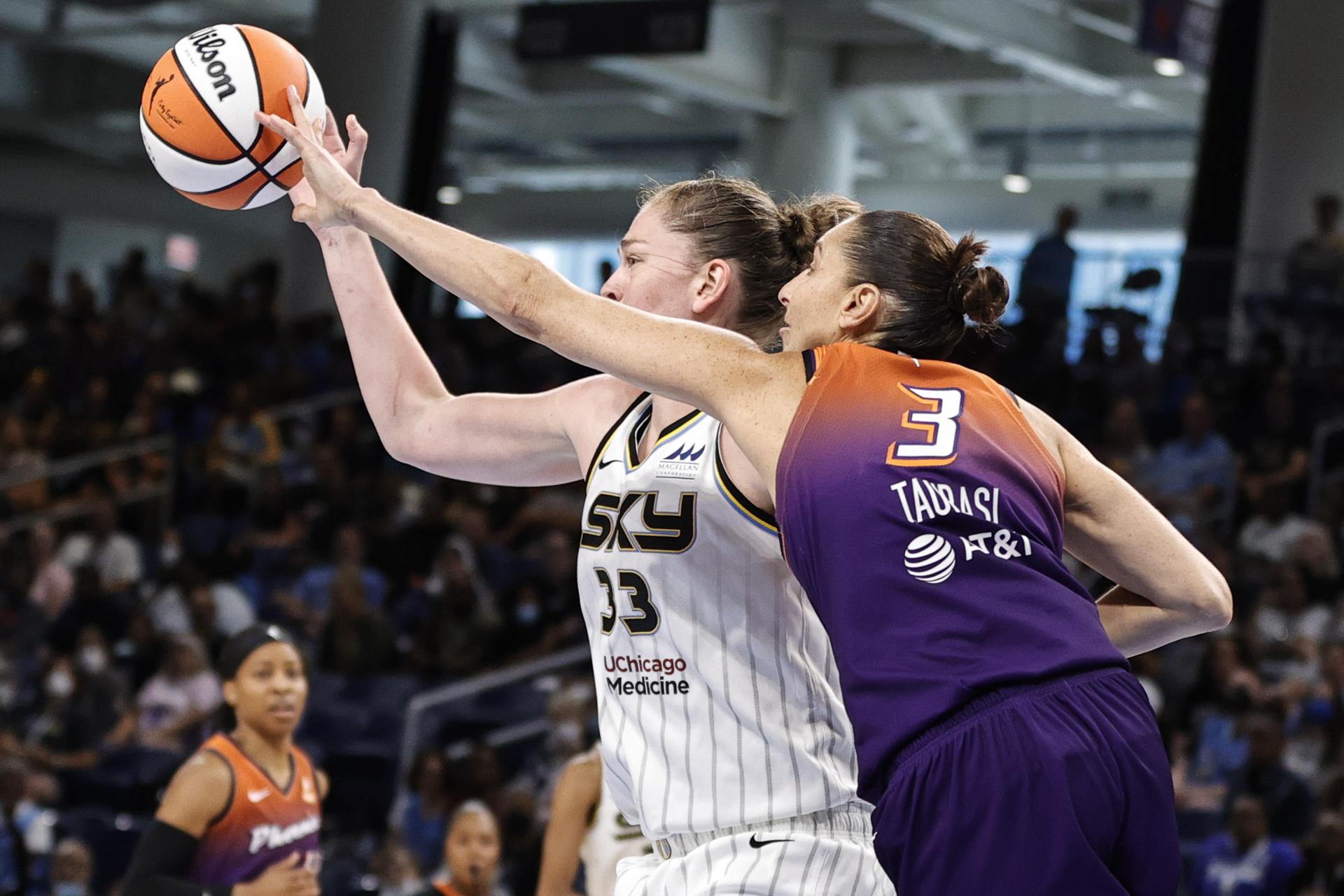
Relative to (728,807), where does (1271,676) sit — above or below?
below

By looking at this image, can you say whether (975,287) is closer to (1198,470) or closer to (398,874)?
(398,874)

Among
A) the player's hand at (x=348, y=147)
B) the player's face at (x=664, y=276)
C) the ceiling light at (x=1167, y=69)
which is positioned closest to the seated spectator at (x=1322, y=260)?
the ceiling light at (x=1167, y=69)

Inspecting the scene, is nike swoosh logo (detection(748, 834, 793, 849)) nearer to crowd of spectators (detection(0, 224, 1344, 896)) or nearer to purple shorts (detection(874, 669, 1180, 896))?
purple shorts (detection(874, 669, 1180, 896))

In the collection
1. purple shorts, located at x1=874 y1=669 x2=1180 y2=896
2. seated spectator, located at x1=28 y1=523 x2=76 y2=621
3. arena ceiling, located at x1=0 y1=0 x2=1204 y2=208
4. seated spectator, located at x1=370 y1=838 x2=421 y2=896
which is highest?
arena ceiling, located at x1=0 y1=0 x2=1204 y2=208

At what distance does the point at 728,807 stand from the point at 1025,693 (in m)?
0.61

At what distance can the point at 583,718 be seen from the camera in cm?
855

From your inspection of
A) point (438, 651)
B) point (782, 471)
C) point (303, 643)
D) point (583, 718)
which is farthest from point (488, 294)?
point (303, 643)

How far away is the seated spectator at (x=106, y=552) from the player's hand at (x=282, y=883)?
324 inches

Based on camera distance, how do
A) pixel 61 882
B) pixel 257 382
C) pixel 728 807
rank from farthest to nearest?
pixel 257 382, pixel 61 882, pixel 728 807

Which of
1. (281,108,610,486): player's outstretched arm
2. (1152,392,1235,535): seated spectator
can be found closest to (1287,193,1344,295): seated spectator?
(1152,392,1235,535): seated spectator

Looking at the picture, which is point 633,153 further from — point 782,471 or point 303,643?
point 782,471

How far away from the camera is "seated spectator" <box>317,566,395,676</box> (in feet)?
33.4

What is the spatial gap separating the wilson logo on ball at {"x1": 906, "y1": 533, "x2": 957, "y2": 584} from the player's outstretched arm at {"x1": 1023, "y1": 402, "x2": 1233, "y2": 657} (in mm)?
317

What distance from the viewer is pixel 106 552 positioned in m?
12.2
